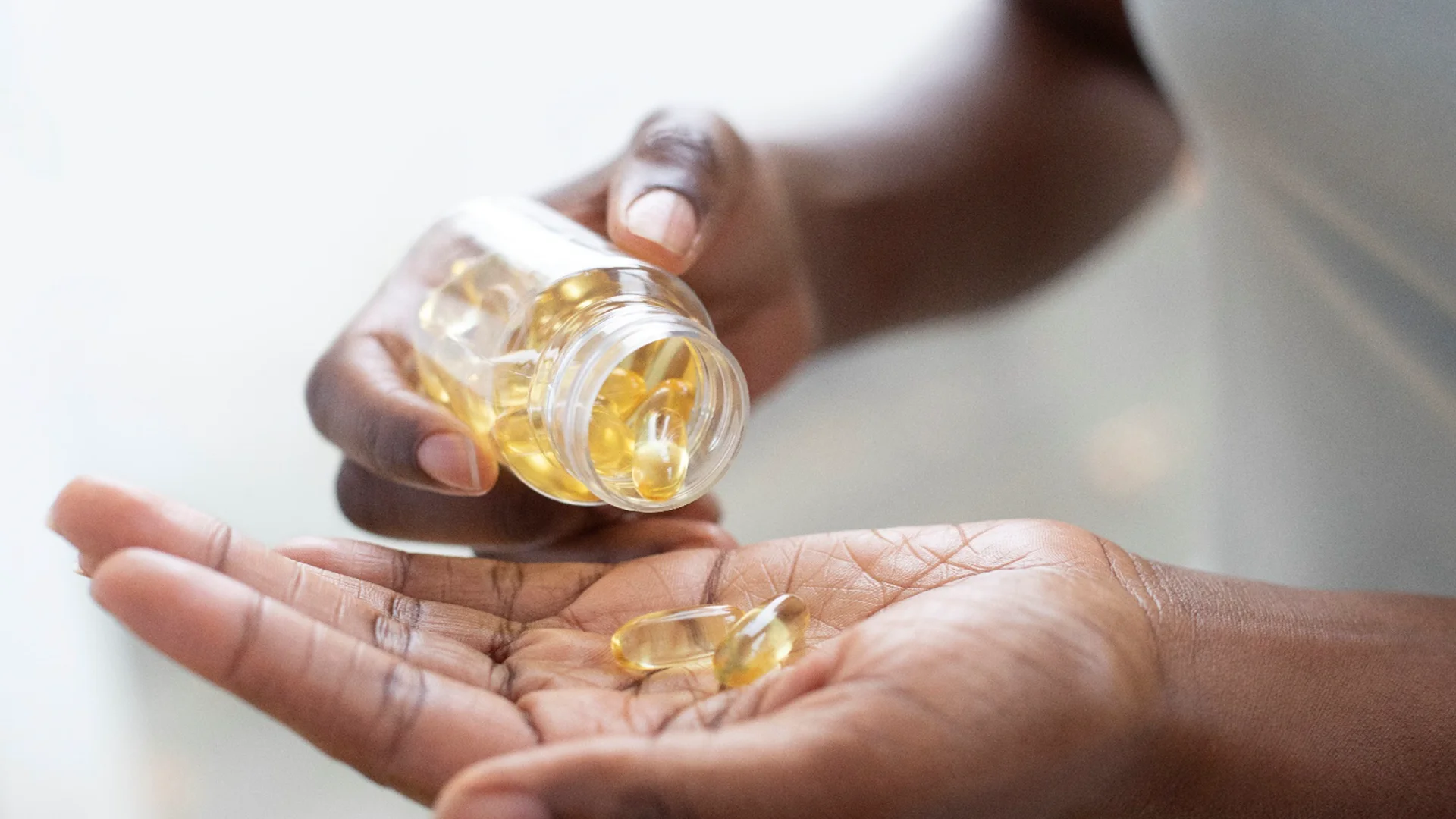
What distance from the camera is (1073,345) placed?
1.74m

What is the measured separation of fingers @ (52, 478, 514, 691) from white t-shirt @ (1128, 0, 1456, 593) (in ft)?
2.17

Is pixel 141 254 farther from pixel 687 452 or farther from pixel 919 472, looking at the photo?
pixel 919 472

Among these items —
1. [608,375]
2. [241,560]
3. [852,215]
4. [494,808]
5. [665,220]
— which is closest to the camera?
[494,808]

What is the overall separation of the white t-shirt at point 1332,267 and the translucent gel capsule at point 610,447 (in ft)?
1.78

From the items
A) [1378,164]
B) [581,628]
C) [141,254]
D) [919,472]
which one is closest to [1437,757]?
[1378,164]

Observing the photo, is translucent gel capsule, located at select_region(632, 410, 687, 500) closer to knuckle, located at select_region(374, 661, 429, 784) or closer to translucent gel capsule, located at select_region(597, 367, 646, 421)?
translucent gel capsule, located at select_region(597, 367, 646, 421)

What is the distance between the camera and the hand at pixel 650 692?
0.50 metres

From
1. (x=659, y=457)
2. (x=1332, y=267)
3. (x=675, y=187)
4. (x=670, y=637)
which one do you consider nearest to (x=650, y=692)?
(x=670, y=637)

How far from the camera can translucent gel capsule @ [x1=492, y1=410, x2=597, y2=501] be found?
0.81 metres

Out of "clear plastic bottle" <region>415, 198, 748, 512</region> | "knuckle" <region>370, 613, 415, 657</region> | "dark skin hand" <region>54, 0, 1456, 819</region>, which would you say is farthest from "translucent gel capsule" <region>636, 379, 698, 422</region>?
"knuckle" <region>370, 613, 415, 657</region>

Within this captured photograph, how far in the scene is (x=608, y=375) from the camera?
0.76 meters

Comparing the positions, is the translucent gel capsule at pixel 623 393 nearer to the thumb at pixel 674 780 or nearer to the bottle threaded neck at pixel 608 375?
the bottle threaded neck at pixel 608 375

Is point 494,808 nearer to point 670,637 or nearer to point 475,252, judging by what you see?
point 670,637

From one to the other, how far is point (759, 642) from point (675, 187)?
0.39 meters
